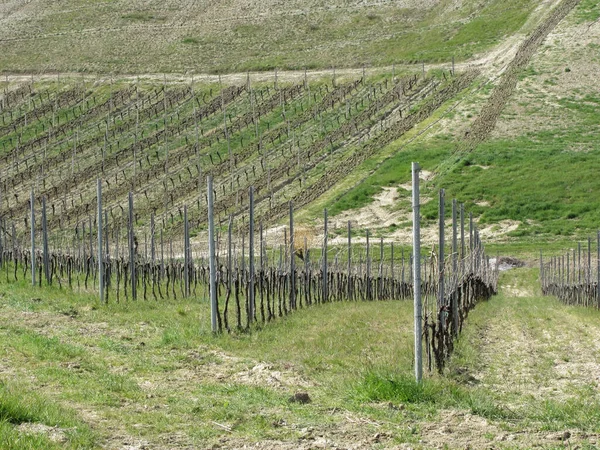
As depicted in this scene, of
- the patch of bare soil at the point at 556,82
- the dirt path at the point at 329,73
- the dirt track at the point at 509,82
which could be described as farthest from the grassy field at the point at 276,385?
the dirt path at the point at 329,73

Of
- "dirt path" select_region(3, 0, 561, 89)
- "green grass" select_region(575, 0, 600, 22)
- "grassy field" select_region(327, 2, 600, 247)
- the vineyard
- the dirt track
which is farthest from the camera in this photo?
"green grass" select_region(575, 0, 600, 22)

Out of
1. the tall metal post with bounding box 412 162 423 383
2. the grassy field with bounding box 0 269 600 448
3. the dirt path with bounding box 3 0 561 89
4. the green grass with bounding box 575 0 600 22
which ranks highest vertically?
the green grass with bounding box 575 0 600 22

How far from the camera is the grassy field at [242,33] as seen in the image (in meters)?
67.4

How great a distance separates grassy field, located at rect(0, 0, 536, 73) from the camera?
67375 millimetres

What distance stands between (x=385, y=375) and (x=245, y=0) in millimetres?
85455

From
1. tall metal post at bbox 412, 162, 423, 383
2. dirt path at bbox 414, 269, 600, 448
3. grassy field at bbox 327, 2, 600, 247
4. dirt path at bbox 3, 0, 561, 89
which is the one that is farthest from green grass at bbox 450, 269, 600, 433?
dirt path at bbox 3, 0, 561, 89

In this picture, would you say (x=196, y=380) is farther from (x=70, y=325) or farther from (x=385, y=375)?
(x=70, y=325)

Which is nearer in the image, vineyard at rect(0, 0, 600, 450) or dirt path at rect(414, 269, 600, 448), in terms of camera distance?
dirt path at rect(414, 269, 600, 448)

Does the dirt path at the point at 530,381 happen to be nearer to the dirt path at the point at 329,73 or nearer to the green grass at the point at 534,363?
the green grass at the point at 534,363

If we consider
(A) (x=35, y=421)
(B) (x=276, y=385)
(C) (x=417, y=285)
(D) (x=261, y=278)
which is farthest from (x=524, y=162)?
(A) (x=35, y=421)

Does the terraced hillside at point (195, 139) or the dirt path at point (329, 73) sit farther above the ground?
the dirt path at point (329, 73)

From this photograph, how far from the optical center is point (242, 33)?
80.4m

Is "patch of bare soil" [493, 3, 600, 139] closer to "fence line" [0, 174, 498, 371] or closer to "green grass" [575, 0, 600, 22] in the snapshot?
"green grass" [575, 0, 600, 22]

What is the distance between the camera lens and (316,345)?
10633 mm
